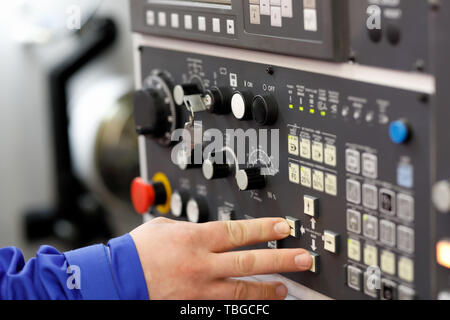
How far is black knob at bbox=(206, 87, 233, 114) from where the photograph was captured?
97cm

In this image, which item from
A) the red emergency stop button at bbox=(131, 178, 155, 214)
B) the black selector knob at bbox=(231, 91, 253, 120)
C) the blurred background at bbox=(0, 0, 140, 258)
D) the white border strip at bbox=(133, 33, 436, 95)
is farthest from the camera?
the blurred background at bbox=(0, 0, 140, 258)

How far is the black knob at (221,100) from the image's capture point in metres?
0.97

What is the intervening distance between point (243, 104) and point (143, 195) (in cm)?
34

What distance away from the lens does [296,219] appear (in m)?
0.89

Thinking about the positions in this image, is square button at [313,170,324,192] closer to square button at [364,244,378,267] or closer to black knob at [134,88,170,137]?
square button at [364,244,378,267]

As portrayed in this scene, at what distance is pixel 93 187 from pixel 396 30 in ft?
5.95

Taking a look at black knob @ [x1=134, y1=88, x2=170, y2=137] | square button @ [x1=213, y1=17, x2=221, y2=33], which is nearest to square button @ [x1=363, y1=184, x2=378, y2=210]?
square button @ [x1=213, y1=17, x2=221, y2=33]

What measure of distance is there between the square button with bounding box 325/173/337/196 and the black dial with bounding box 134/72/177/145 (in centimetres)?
35

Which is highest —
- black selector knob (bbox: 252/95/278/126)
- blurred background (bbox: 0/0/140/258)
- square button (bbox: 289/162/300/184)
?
black selector knob (bbox: 252/95/278/126)

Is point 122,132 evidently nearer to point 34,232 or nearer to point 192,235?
point 34,232

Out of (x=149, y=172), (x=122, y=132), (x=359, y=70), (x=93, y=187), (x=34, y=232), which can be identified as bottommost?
(x=34, y=232)

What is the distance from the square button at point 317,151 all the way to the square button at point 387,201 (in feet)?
0.34

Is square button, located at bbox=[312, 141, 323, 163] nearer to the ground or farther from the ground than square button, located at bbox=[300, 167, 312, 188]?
farther from the ground
